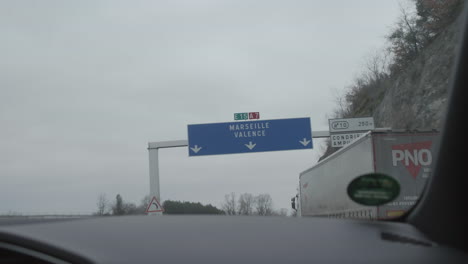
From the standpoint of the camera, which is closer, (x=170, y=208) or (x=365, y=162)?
(x=170, y=208)

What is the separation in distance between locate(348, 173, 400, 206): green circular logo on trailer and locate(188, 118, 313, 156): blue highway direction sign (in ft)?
65.1

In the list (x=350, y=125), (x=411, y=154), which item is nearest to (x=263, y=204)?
(x=411, y=154)

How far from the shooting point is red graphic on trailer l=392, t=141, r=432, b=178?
9794mm

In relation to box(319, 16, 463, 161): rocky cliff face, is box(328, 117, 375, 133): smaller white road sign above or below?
above

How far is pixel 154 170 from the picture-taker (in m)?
21.2

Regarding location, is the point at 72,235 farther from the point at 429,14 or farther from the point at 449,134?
the point at 429,14

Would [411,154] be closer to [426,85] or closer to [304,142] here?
[426,85]

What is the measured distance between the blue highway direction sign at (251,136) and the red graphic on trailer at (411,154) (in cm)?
1016

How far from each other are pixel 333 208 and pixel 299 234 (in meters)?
10.5

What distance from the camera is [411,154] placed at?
11703mm

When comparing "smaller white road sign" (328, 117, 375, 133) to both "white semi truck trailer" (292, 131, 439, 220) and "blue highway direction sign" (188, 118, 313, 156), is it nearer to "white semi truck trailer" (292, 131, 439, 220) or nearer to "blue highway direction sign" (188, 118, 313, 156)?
"blue highway direction sign" (188, 118, 313, 156)

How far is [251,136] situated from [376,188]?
20.0 m

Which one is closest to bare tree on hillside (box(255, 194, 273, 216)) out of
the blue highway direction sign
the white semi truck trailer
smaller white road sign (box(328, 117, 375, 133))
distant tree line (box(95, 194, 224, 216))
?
distant tree line (box(95, 194, 224, 216))

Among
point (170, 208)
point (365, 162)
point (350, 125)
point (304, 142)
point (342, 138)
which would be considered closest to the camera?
point (170, 208)
